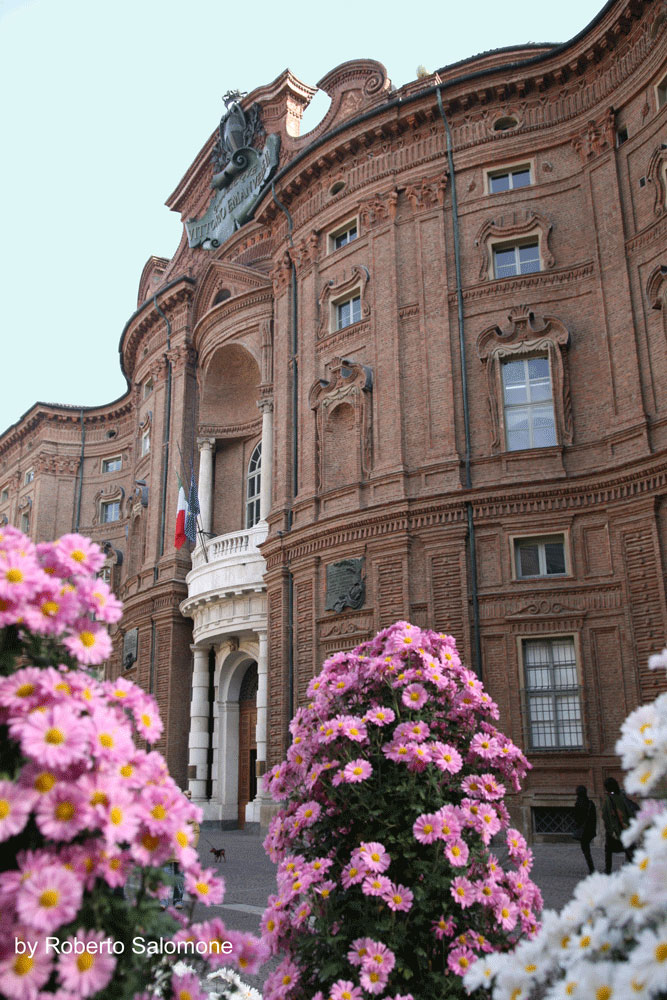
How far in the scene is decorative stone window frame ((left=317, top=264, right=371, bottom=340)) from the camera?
76.1ft

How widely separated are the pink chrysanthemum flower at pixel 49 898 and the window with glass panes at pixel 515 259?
2031cm

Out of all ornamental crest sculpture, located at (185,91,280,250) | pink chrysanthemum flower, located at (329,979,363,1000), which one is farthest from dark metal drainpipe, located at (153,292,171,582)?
pink chrysanthemum flower, located at (329,979,363,1000)

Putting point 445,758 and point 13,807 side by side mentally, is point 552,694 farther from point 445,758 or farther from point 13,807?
point 13,807

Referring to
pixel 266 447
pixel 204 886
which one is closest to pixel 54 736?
pixel 204 886

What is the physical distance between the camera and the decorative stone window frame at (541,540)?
739 inches

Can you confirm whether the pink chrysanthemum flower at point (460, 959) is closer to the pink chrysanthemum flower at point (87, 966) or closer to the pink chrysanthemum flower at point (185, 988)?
the pink chrysanthemum flower at point (185, 988)

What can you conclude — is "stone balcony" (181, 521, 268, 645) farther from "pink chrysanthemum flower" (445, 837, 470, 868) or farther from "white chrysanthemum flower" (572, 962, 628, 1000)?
"white chrysanthemum flower" (572, 962, 628, 1000)

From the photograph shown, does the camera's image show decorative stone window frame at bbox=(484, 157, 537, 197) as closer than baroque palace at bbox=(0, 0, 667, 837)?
No

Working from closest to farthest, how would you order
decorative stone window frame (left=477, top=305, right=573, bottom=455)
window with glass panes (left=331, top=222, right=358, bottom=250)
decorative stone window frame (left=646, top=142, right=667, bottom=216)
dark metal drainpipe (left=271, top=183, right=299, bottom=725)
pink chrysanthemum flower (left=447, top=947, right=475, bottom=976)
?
pink chrysanthemum flower (left=447, top=947, right=475, bottom=976) < decorative stone window frame (left=646, top=142, right=667, bottom=216) < decorative stone window frame (left=477, top=305, right=573, bottom=455) < dark metal drainpipe (left=271, top=183, right=299, bottom=725) < window with glass panes (left=331, top=222, right=358, bottom=250)

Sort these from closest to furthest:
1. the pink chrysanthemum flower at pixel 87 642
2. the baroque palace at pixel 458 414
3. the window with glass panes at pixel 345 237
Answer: the pink chrysanthemum flower at pixel 87 642
the baroque palace at pixel 458 414
the window with glass panes at pixel 345 237

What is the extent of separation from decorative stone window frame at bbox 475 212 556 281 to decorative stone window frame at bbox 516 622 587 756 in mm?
8449

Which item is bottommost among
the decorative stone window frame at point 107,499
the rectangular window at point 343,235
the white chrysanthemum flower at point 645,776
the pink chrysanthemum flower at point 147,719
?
the white chrysanthemum flower at point 645,776

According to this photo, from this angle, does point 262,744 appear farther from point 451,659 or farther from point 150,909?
point 150,909

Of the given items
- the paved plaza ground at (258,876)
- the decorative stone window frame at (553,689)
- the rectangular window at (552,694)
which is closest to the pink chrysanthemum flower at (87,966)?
the paved plaza ground at (258,876)
